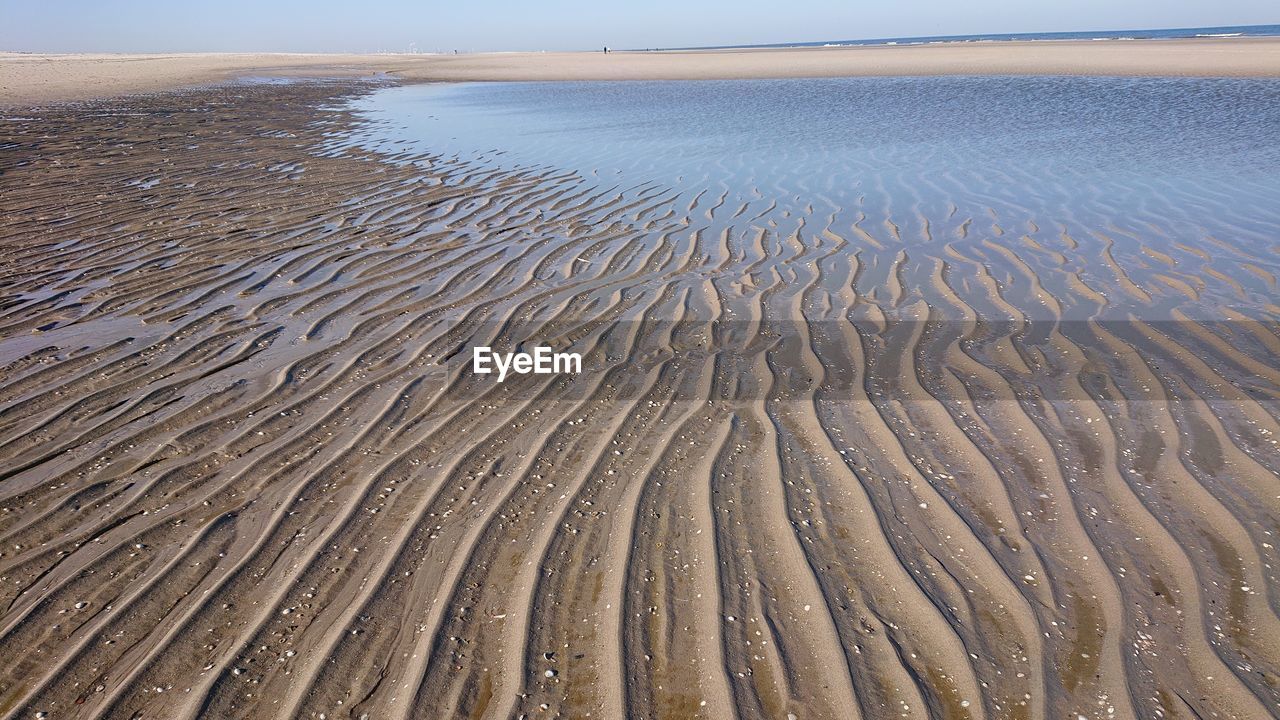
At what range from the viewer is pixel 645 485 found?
3.88 m

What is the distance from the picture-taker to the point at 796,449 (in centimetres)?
420

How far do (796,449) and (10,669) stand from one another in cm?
338

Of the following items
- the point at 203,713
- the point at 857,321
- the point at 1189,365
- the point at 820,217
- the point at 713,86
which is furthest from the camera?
the point at 713,86

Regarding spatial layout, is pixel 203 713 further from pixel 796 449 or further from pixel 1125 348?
pixel 1125 348

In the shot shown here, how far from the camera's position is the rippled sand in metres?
2.73

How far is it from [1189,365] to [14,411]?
7077 mm

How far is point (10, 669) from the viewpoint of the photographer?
8.98ft

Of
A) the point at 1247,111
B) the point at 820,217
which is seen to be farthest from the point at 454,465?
the point at 1247,111

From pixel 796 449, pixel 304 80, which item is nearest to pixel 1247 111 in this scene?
pixel 796 449

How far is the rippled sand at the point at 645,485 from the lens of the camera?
8.96 feet

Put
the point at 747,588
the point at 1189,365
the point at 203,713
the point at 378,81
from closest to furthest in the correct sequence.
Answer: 1. the point at 203,713
2. the point at 747,588
3. the point at 1189,365
4. the point at 378,81

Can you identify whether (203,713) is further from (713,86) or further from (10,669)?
(713,86)

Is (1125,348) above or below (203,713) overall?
above

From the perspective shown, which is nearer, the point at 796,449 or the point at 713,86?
the point at 796,449
